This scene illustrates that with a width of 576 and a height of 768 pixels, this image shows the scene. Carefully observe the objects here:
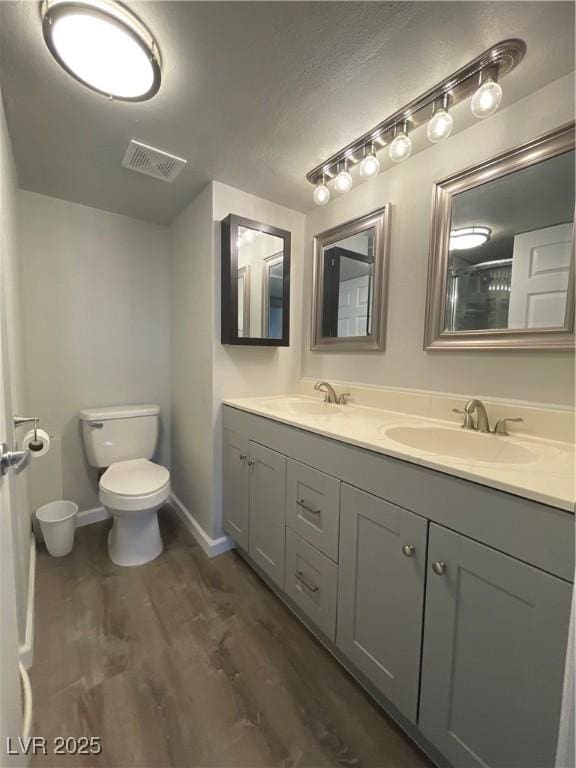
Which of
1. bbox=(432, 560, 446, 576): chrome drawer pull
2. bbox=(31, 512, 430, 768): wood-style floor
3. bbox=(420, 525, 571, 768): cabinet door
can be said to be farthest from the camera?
bbox=(31, 512, 430, 768): wood-style floor

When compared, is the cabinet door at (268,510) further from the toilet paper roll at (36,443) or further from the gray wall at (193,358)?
the toilet paper roll at (36,443)

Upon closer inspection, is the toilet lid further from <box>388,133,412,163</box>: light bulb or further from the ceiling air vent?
<box>388,133,412,163</box>: light bulb

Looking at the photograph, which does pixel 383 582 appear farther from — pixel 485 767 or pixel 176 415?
pixel 176 415

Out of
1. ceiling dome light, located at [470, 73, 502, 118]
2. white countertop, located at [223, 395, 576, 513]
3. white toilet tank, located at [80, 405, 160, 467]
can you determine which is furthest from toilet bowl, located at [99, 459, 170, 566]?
ceiling dome light, located at [470, 73, 502, 118]

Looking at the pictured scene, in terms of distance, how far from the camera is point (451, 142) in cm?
129

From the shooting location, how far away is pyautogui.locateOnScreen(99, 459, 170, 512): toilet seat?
63.0 inches

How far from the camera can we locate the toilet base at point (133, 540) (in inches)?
68.3

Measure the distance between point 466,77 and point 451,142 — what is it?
314 millimetres

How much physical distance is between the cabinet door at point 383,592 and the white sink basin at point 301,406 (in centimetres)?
61

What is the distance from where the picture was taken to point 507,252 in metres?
1.16

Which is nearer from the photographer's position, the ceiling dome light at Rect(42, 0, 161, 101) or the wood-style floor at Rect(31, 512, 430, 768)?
the ceiling dome light at Rect(42, 0, 161, 101)

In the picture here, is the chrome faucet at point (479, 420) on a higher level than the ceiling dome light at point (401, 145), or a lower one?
lower

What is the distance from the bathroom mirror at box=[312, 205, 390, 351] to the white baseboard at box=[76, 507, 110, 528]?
1.88 meters

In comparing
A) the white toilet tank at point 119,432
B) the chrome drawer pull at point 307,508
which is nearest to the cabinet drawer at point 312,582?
the chrome drawer pull at point 307,508
